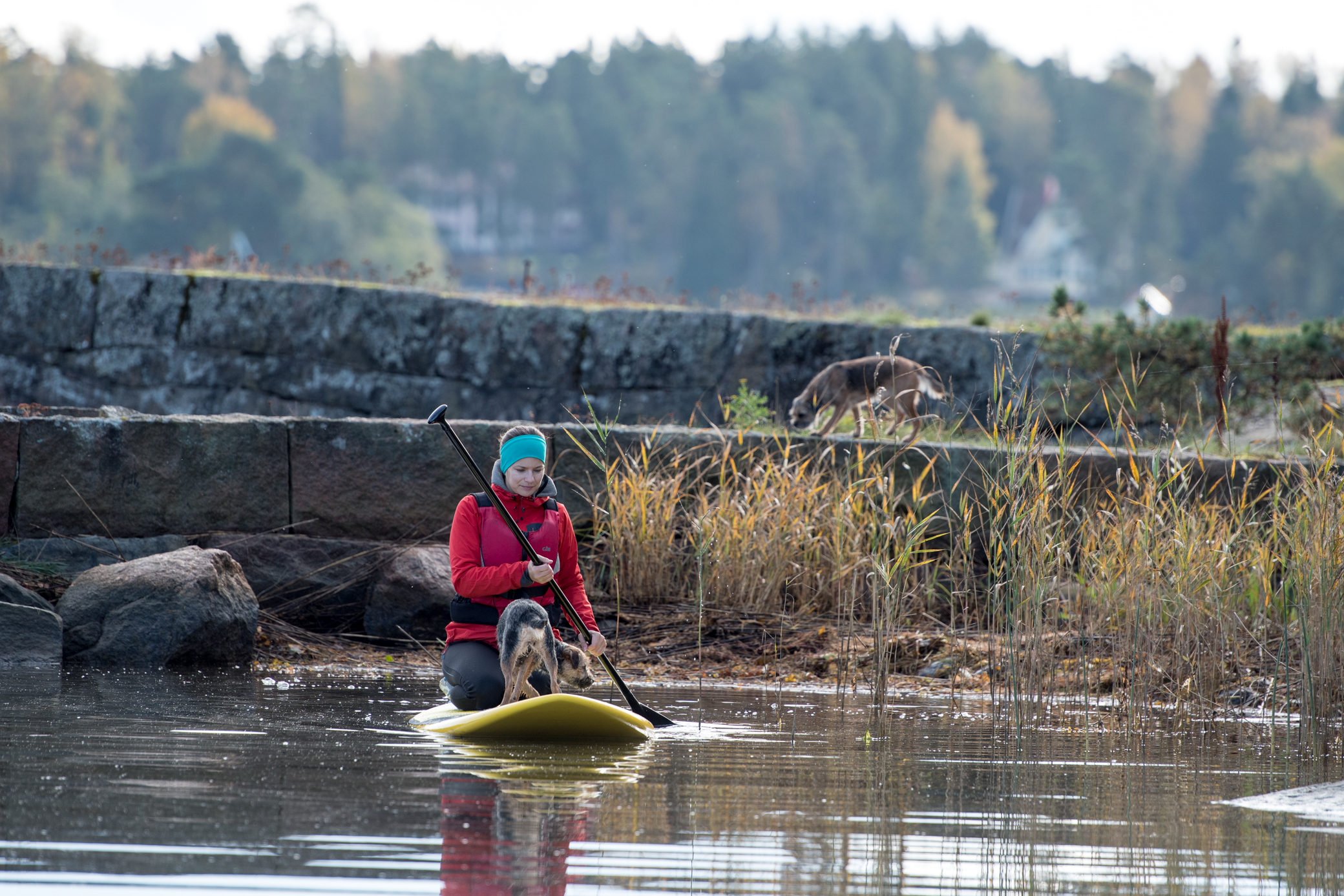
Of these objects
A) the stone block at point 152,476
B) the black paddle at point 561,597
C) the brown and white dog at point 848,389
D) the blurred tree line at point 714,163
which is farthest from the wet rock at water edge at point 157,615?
the blurred tree line at point 714,163

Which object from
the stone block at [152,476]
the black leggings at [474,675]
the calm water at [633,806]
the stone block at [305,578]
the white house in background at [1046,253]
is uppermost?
the white house in background at [1046,253]

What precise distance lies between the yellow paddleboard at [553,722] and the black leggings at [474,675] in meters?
0.27

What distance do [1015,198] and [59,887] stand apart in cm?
10490

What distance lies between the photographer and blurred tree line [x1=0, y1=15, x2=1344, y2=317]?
75.2 metres

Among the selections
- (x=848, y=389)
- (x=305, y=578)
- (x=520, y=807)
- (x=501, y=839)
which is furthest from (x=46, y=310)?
(x=501, y=839)

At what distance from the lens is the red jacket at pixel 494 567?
18.8 feet

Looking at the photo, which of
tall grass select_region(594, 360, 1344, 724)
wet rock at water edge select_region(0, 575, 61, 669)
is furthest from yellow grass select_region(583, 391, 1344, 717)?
wet rock at water edge select_region(0, 575, 61, 669)

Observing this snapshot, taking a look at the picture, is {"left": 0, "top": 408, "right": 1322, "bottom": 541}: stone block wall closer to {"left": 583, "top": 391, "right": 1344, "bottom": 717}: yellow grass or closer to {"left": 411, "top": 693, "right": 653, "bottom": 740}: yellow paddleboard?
{"left": 583, "top": 391, "right": 1344, "bottom": 717}: yellow grass

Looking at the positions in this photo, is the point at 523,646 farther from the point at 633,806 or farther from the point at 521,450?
the point at 633,806

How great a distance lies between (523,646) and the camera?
5.46 meters

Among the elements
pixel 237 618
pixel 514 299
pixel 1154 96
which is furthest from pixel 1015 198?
pixel 237 618

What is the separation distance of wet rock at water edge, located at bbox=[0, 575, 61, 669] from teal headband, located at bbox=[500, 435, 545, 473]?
261 centimetres

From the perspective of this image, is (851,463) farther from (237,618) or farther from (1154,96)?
(1154,96)

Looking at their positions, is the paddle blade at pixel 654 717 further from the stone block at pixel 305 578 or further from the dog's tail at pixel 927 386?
the dog's tail at pixel 927 386
